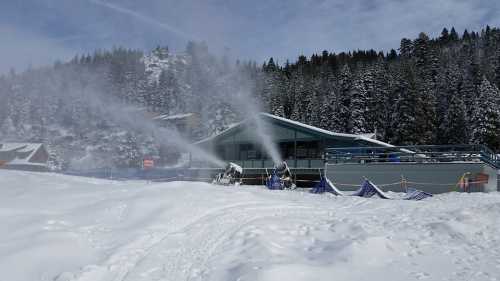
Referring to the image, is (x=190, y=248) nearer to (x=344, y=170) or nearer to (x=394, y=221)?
(x=394, y=221)

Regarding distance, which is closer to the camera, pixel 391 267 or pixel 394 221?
pixel 391 267

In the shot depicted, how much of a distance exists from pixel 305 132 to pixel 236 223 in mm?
23621

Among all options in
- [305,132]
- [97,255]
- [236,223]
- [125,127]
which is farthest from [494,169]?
[125,127]

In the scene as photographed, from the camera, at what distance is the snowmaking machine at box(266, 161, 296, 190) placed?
24406 mm

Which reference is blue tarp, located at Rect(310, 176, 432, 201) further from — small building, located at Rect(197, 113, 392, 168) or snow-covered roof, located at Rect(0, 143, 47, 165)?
snow-covered roof, located at Rect(0, 143, 47, 165)

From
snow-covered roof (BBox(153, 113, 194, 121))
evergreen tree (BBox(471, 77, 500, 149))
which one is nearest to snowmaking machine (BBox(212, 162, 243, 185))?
evergreen tree (BBox(471, 77, 500, 149))

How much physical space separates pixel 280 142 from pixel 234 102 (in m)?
25.1

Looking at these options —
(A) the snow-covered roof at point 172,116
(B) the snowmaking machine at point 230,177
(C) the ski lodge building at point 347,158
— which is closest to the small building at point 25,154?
(A) the snow-covered roof at point 172,116

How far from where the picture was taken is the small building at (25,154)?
78.0 m

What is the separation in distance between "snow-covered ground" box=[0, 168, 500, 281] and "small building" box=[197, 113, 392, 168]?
64.2ft

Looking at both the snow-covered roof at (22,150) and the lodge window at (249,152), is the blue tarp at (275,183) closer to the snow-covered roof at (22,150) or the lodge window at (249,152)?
the lodge window at (249,152)

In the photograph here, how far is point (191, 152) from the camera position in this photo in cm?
Result: 3781

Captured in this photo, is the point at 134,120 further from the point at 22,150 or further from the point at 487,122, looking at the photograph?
the point at 487,122

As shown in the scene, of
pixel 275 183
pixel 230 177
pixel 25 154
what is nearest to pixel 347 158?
pixel 275 183
